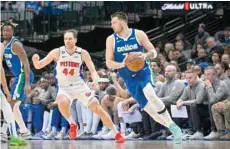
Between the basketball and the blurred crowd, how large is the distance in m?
2.18

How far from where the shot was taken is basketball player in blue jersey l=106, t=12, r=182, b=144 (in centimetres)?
1097

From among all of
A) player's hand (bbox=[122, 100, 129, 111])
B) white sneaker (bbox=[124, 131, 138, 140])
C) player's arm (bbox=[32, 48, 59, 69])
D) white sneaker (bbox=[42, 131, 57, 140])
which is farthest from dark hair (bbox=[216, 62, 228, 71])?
white sneaker (bbox=[42, 131, 57, 140])

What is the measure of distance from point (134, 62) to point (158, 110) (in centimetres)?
89

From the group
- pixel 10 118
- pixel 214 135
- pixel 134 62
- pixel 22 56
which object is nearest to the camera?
pixel 134 62

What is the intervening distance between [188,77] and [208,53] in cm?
335

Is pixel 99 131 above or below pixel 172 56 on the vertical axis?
below

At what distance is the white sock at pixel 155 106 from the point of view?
1094cm

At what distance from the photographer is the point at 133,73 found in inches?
437

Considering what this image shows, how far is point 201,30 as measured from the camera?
1880cm

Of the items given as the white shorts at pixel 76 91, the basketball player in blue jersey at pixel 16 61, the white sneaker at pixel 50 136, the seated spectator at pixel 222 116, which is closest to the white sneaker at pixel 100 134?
the white sneaker at pixel 50 136

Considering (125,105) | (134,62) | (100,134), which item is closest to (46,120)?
(100,134)

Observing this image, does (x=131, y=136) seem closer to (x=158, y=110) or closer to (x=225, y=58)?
(x=225, y=58)

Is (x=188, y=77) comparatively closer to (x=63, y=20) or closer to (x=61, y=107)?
(x=61, y=107)

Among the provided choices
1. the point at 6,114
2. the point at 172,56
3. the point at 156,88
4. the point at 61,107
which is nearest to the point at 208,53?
the point at 172,56
